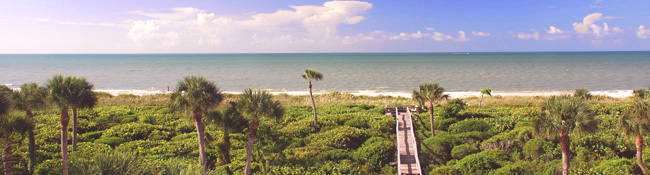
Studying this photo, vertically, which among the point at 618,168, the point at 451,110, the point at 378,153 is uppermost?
the point at 451,110

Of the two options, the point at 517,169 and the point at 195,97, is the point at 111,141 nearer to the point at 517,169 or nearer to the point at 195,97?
the point at 195,97

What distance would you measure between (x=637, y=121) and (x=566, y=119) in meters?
3.05

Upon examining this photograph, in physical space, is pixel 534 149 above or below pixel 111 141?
above

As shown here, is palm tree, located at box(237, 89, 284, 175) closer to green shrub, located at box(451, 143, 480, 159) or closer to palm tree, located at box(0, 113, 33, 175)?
palm tree, located at box(0, 113, 33, 175)

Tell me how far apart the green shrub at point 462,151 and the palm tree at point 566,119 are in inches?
246

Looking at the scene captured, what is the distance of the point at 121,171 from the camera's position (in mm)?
7152

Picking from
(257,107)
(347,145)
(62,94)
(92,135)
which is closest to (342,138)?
(347,145)

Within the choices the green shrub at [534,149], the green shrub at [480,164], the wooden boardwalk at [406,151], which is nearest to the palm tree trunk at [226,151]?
the wooden boardwalk at [406,151]

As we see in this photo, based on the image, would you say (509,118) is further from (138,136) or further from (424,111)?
(138,136)

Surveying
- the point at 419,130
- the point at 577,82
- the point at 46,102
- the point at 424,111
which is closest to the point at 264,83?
the point at 424,111

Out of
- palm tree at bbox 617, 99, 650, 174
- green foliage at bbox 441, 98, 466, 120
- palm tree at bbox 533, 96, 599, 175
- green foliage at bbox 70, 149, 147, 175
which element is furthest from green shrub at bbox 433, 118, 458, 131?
green foliage at bbox 70, 149, 147, 175

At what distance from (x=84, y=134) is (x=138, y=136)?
10.7 feet

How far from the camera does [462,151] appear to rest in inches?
736

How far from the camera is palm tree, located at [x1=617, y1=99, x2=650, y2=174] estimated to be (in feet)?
41.0
